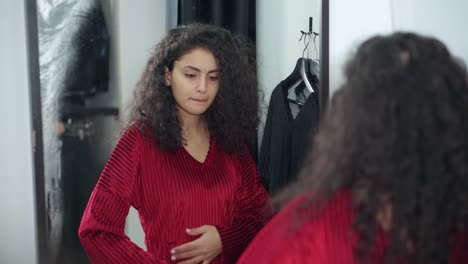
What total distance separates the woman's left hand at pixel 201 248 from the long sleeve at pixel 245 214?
0.8 inches

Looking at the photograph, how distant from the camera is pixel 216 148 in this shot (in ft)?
3.91

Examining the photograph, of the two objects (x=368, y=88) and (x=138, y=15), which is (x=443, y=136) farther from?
(x=138, y=15)

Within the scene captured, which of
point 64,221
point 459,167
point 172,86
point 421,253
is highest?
point 172,86

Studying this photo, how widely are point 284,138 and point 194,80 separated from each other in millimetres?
401

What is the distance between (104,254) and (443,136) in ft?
2.32

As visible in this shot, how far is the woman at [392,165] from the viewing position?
1.91 ft

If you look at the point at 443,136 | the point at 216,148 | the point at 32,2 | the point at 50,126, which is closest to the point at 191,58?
the point at 216,148

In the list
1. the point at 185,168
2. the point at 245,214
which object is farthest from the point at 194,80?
the point at 245,214

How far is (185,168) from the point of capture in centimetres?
112

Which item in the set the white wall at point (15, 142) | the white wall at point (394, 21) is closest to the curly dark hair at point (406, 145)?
the white wall at point (394, 21)

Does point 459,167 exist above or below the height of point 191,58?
below

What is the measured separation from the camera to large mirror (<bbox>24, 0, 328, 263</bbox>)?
1.36m

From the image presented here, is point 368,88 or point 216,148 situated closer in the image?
point 368,88

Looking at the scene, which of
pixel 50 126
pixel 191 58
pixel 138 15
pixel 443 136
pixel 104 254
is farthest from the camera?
pixel 138 15
